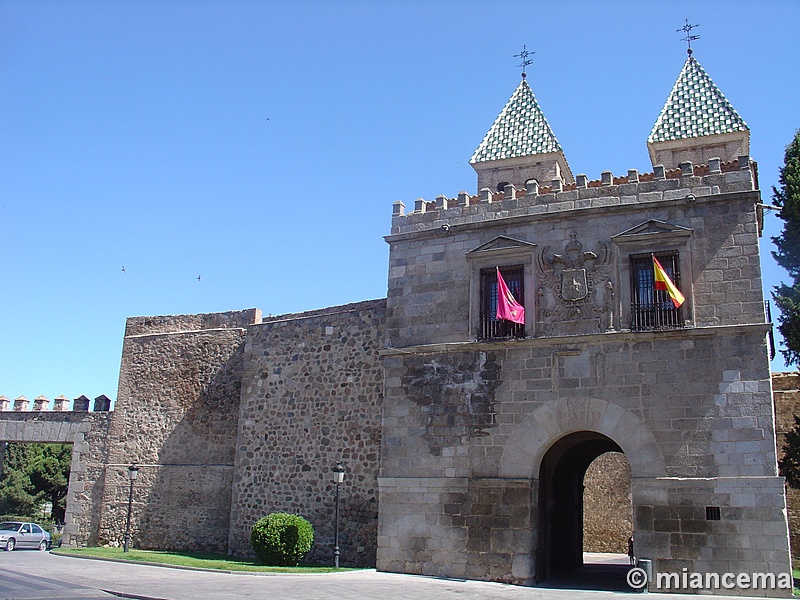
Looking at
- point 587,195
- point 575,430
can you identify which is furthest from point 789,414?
point 587,195

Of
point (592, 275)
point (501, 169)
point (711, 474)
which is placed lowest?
point (711, 474)

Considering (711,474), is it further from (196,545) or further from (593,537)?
(196,545)

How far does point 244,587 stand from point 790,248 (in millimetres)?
14952

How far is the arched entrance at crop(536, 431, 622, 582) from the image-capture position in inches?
645

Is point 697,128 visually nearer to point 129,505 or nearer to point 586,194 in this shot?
point 586,194

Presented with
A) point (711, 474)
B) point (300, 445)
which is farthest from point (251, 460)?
point (711, 474)

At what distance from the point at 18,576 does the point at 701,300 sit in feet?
48.8

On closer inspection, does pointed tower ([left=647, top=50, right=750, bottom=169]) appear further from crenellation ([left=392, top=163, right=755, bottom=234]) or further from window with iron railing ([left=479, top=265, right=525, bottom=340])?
window with iron railing ([left=479, top=265, right=525, bottom=340])

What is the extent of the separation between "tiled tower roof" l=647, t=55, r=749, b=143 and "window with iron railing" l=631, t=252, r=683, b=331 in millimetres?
6430

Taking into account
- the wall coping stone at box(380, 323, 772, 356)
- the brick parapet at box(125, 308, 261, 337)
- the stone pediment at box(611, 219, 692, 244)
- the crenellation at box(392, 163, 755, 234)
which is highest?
the crenellation at box(392, 163, 755, 234)

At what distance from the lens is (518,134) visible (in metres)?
23.5

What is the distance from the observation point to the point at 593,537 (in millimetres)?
25125

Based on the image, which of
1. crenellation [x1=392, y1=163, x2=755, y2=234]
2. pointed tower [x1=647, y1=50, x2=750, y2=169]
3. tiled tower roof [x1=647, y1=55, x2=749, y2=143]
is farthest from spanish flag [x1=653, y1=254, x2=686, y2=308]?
tiled tower roof [x1=647, y1=55, x2=749, y2=143]

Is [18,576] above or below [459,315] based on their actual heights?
below
